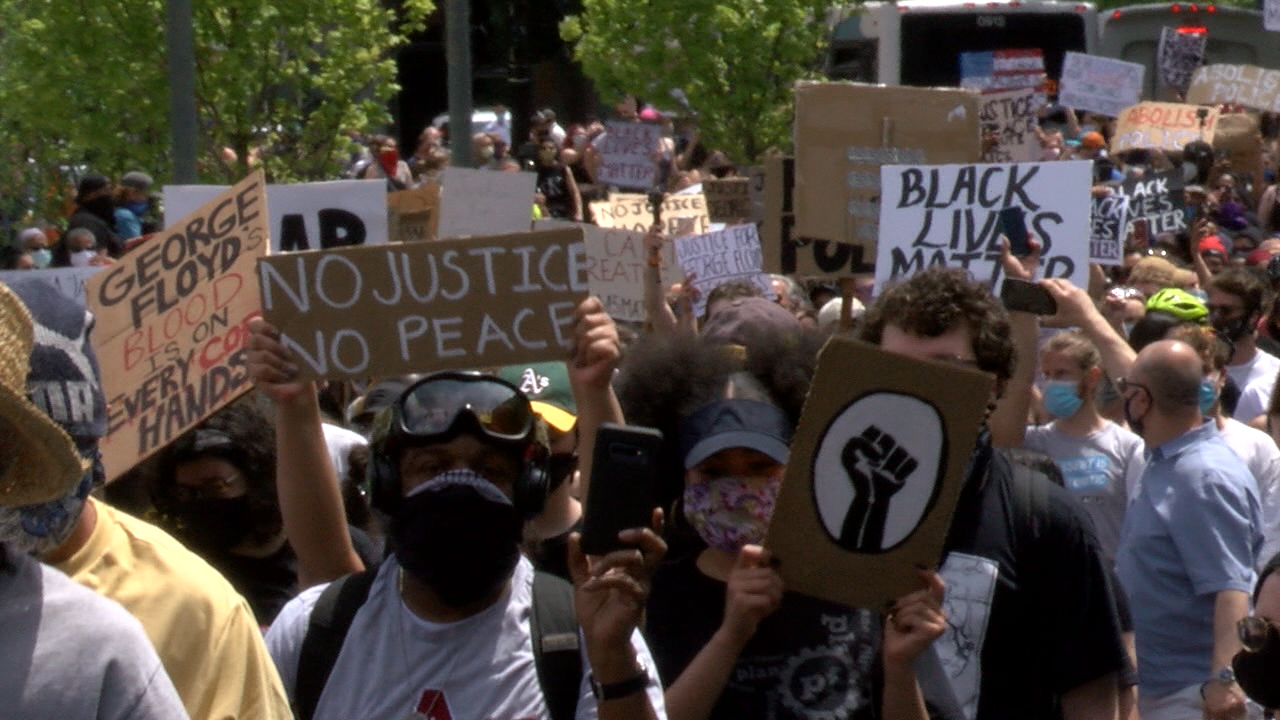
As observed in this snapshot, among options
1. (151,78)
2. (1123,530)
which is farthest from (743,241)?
(151,78)

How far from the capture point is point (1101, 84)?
18.6 metres

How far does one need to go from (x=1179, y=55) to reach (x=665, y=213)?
10.8 meters

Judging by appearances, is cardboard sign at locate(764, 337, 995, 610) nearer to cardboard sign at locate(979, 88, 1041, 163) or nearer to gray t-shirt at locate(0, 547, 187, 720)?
gray t-shirt at locate(0, 547, 187, 720)

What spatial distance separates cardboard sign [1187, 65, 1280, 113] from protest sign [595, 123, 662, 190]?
6074 mm

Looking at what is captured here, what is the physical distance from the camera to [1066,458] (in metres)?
6.68

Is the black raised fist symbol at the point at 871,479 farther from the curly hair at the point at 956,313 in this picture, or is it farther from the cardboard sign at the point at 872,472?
the curly hair at the point at 956,313

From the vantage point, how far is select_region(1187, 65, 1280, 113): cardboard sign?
18.9 metres

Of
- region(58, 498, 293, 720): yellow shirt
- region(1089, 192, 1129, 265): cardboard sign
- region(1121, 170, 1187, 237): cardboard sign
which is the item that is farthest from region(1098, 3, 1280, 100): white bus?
region(58, 498, 293, 720): yellow shirt

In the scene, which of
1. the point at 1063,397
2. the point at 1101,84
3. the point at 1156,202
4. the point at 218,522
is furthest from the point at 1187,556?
the point at 1101,84

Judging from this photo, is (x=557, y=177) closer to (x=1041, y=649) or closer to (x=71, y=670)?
(x=1041, y=649)

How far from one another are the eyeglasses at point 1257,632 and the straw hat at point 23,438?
1.68 meters

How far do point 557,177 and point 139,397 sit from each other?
12821 mm

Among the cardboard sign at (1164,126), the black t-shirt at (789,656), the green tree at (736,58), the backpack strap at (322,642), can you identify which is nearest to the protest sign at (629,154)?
the green tree at (736,58)

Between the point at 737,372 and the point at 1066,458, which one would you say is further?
the point at 1066,458
